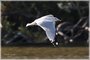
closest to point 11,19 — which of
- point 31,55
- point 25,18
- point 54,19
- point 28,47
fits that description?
point 25,18

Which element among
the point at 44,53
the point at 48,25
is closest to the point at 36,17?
the point at 44,53

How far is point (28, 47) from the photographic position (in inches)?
328

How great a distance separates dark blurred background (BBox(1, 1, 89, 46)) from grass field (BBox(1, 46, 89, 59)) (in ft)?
0.78

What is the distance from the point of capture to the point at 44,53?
7852 mm

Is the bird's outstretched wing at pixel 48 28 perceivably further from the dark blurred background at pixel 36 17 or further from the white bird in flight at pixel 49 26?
the dark blurred background at pixel 36 17

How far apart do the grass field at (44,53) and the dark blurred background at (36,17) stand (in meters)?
0.24

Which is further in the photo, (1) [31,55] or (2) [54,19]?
(1) [31,55]

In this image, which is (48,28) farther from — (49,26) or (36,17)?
(36,17)

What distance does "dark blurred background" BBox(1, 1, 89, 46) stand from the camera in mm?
8625

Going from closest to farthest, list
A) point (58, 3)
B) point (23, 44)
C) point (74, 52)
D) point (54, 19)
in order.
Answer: point (54, 19), point (74, 52), point (23, 44), point (58, 3)

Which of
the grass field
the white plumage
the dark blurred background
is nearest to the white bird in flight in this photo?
the white plumage

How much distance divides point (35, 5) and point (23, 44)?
1178mm

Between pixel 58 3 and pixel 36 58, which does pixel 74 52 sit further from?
pixel 58 3

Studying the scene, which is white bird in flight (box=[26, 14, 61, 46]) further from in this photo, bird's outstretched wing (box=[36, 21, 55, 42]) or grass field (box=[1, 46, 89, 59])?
grass field (box=[1, 46, 89, 59])
